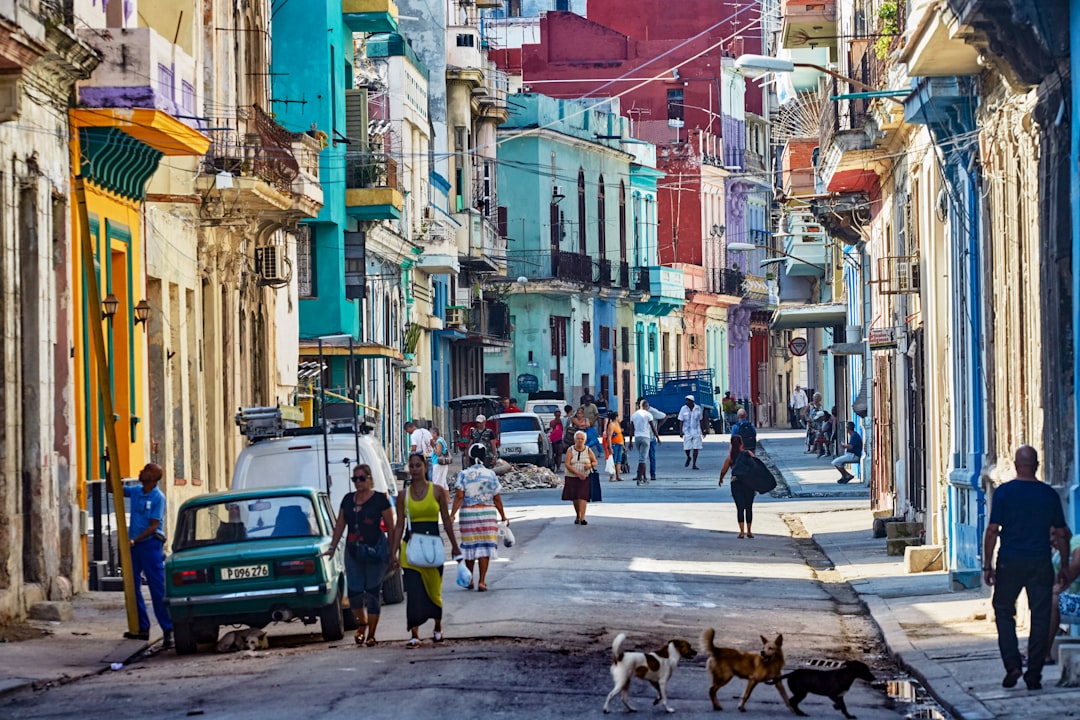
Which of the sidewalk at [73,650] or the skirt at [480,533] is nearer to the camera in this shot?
the sidewalk at [73,650]

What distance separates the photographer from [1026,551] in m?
13.2

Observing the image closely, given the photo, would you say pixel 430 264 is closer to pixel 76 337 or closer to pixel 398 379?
pixel 398 379

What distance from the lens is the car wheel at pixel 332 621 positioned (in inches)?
672

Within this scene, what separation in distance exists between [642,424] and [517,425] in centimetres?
678

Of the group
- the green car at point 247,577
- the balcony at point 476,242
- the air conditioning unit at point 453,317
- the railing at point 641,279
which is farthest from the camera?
the railing at point 641,279

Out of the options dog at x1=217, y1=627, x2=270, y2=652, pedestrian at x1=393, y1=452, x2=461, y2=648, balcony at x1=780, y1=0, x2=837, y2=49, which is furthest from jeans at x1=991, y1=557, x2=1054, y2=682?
balcony at x1=780, y1=0, x2=837, y2=49

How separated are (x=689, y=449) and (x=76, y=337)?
28.8 metres

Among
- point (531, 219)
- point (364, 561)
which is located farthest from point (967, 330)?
point (531, 219)

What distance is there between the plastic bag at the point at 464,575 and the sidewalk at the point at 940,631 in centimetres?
394

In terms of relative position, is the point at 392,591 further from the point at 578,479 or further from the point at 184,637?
the point at 578,479

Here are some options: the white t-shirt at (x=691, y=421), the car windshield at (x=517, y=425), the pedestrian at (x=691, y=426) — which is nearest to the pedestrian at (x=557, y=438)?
the car windshield at (x=517, y=425)

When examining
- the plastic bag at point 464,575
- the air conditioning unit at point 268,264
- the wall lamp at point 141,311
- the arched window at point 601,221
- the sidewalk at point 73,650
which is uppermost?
the arched window at point 601,221

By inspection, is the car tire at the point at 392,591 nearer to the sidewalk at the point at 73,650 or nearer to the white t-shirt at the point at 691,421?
the sidewalk at the point at 73,650

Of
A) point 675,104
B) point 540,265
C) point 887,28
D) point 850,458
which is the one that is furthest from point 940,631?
point 675,104
